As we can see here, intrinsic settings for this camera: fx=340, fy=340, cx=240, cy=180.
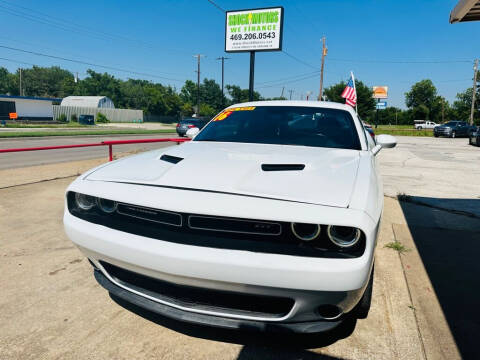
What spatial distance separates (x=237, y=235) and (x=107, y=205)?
89 centimetres

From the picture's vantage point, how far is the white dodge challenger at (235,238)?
5.28 feet

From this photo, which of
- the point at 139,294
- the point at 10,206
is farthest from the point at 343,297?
the point at 10,206

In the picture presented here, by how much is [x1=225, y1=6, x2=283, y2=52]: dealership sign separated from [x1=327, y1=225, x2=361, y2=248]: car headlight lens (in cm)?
1710

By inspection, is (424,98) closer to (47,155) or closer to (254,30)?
(254,30)

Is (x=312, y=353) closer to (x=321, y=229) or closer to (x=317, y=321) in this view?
(x=317, y=321)

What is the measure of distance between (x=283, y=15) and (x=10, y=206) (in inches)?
624

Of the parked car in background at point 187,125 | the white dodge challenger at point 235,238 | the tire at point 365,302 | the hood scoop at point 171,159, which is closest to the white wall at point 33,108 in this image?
the parked car in background at point 187,125

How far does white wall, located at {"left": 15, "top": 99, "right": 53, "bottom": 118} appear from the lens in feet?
146

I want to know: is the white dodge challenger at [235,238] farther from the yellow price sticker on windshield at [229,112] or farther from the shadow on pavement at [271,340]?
the yellow price sticker on windshield at [229,112]

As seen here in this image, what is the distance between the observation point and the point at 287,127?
3.28 meters

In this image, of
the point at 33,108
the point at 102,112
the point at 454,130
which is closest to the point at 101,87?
the point at 102,112

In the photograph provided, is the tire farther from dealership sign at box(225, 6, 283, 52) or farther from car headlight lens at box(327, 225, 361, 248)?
dealership sign at box(225, 6, 283, 52)

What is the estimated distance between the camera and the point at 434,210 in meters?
5.35

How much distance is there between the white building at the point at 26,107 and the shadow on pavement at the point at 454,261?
157 ft
